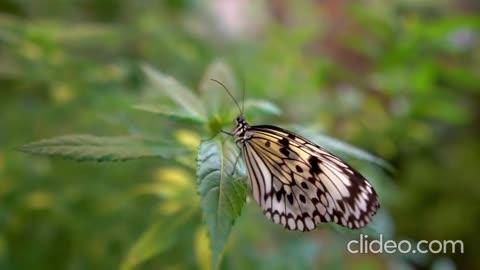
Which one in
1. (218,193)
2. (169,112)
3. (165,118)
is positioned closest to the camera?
(218,193)

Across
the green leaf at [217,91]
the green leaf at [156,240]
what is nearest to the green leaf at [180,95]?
the green leaf at [217,91]

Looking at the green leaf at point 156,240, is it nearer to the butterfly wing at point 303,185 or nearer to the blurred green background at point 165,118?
the blurred green background at point 165,118

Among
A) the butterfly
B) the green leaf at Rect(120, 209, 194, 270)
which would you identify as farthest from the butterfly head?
the green leaf at Rect(120, 209, 194, 270)

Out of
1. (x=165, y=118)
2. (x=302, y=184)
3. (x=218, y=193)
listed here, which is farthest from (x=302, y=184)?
(x=165, y=118)

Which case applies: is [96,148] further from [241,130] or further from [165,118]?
[165,118]

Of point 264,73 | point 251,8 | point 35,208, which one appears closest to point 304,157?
point 35,208
